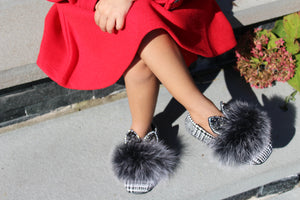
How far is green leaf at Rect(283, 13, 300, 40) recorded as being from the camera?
70.7 inches

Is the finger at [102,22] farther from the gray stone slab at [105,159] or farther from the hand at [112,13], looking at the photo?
the gray stone slab at [105,159]

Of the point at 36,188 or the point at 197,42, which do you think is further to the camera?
the point at 36,188

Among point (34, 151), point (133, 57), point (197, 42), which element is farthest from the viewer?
point (34, 151)

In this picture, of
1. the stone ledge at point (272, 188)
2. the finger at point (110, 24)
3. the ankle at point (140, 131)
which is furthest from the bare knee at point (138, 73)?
the stone ledge at point (272, 188)

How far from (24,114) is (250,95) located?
1.26 m

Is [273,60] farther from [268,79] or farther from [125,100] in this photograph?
[125,100]

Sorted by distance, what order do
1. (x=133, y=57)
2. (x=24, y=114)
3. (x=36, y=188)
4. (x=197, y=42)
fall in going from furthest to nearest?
(x=24, y=114) < (x=36, y=188) < (x=197, y=42) < (x=133, y=57)

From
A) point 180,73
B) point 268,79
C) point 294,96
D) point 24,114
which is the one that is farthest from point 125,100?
point 294,96

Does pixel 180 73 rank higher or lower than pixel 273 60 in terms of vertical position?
higher

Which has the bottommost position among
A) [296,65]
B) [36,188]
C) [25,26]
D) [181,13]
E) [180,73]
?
[36,188]

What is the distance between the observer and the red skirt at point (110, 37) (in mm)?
1231

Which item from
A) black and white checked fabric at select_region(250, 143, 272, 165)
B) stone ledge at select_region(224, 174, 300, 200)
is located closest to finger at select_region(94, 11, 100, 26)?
black and white checked fabric at select_region(250, 143, 272, 165)

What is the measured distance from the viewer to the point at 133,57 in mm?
1241

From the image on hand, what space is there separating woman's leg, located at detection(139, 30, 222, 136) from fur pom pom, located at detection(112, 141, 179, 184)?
25cm
